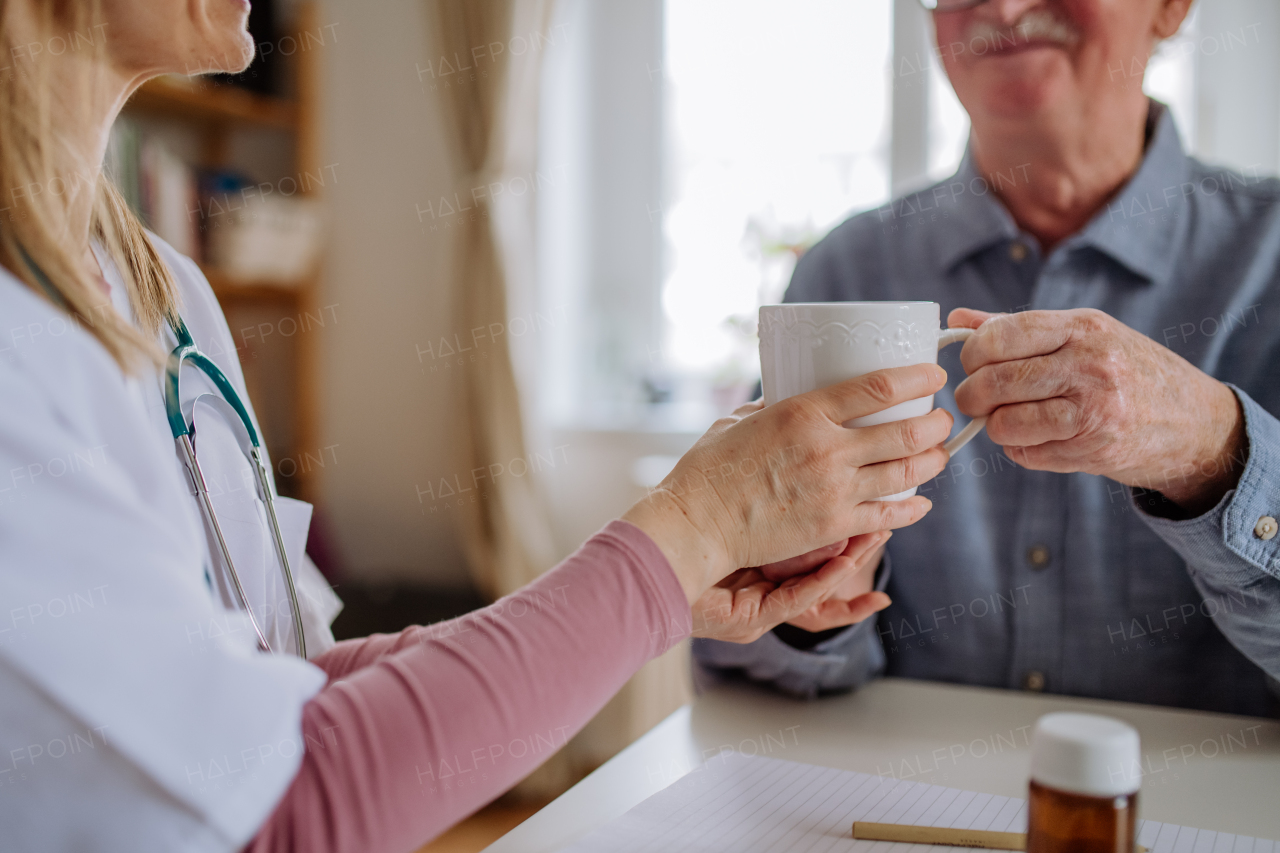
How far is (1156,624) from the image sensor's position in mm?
1123

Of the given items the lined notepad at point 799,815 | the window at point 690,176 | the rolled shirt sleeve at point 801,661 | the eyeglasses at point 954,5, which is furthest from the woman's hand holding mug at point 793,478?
the window at point 690,176

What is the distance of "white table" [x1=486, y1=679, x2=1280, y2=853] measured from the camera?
28.6 inches

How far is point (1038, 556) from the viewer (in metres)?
1.16

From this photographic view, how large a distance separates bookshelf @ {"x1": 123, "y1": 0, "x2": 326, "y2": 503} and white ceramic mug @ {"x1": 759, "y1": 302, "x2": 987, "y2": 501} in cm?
224

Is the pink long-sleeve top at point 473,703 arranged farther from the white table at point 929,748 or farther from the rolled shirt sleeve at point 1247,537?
the rolled shirt sleeve at point 1247,537

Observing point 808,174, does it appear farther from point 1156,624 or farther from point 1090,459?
point 1090,459

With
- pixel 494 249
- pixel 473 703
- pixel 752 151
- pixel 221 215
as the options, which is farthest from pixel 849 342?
pixel 221 215

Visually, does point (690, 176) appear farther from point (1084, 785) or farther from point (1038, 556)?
point (1084, 785)

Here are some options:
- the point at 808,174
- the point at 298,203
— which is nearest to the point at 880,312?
the point at 808,174

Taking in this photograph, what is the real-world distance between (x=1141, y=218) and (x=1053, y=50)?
241 millimetres

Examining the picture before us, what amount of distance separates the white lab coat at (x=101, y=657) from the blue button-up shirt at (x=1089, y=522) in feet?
2.06

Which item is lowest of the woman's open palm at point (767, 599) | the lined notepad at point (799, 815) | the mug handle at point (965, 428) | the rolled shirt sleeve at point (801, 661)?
the rolled shirt sleeve at point (801, 661)

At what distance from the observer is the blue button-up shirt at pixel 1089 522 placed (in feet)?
3.62

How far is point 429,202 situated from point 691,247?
79 cm
